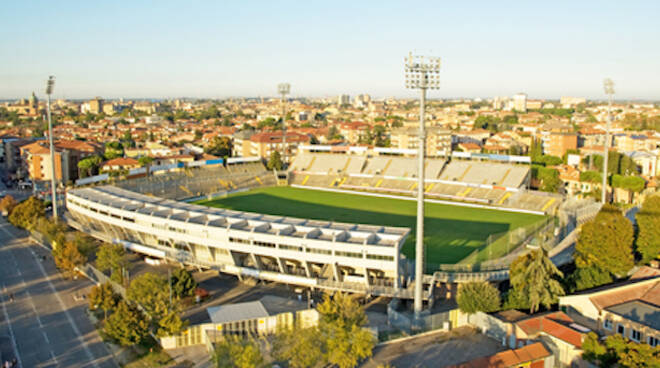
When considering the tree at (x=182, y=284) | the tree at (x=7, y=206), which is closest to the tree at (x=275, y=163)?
the tree at (x=7, y=206)

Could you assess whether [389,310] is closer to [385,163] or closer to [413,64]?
[413,64]

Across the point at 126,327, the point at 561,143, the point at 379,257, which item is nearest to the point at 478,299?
the point at 379,257

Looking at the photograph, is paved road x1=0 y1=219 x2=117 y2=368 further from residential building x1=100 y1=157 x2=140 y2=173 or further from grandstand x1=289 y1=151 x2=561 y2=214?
grandstand x1=289 y1=151 x2=561 y2=214

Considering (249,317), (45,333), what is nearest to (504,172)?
(249,317)

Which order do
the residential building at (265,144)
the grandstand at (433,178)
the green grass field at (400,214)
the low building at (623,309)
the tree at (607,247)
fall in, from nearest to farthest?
the low building at (623,309)
the tree at (607,247)
the green grass field at (400,214)
the grandstand at (433,178)
the residential building at (265,144)

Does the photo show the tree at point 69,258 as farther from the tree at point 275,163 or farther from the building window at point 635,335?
the tree at point 275,163

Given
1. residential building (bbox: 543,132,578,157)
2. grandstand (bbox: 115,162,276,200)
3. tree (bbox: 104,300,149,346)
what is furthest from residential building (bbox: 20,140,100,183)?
residential building (bbox: 543,132,578,157)
